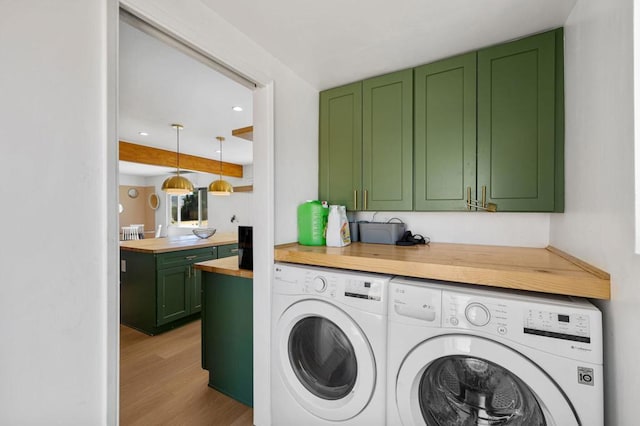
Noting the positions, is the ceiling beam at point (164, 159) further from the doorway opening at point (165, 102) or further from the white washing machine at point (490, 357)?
the white washing machine at point (490, 357)

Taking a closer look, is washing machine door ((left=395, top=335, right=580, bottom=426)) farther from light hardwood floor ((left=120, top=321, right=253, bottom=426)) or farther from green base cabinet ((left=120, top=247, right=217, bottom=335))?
green base cabinet ((left=120, top=247, right=217, bottom=335))

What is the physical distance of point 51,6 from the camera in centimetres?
80

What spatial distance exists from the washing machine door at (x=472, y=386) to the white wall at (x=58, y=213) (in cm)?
109

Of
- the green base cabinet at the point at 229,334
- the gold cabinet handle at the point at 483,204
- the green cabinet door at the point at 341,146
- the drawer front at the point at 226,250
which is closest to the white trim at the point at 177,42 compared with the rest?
the green cabinet door at the point at 341,146

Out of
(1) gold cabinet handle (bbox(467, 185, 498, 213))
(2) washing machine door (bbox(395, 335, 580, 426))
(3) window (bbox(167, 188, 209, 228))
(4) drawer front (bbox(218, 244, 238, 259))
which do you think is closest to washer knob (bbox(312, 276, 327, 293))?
(2) washing machine door (bbox(395, 335, 580, 426))

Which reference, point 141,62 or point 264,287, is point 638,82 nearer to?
point 264,287

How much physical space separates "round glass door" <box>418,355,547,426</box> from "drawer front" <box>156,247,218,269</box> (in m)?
2.70

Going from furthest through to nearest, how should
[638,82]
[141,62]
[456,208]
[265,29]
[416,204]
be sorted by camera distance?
[141,62], [416,204], [456,208], [265,29], [638,82]

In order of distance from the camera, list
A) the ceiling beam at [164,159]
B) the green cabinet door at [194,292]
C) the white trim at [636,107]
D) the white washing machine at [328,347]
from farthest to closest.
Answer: the ceiling beam at [164,159] → the green cabinet door at [194,292] → the white washing machine at [328,347] → the white trim at [636,107]

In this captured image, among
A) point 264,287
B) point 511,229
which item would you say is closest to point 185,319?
point 264,287

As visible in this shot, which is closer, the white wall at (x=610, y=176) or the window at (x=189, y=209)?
the white wall at (x=610, y=176)

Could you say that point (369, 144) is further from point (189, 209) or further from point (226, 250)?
point (189, 209)

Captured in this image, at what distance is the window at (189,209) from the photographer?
744 cm

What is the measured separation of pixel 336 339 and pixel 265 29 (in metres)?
1.62
